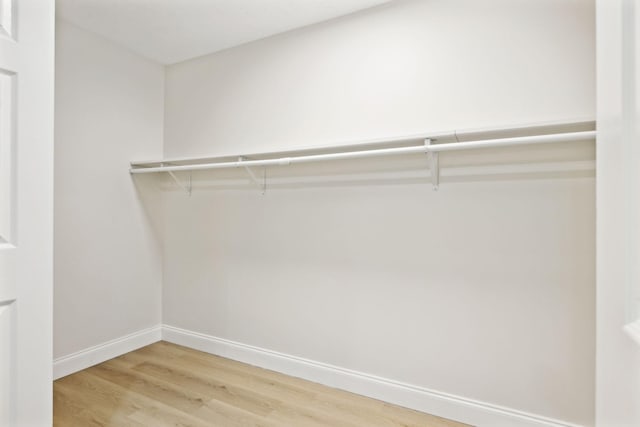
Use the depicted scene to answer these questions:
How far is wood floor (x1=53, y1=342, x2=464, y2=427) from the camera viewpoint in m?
1.76

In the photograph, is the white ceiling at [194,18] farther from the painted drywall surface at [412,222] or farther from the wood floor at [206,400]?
the wood floor at [206,400]

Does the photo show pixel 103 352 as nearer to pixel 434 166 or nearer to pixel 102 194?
pixel 102 194

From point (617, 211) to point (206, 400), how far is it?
6.64ft

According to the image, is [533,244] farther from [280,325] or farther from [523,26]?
[280,325]

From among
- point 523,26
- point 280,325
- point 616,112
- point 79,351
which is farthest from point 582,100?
point 79,351

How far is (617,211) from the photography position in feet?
2.13

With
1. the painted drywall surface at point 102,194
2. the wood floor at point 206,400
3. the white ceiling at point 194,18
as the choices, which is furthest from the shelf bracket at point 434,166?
the painted drywall surface at point 102,194

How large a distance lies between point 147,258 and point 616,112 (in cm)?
286

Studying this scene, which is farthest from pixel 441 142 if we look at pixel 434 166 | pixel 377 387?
pixel 377 387

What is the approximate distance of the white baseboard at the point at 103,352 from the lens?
218 centimetres

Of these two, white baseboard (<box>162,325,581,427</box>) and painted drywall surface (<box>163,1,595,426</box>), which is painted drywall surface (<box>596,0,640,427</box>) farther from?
white baseboard (<box>162,325,581,427</box>)

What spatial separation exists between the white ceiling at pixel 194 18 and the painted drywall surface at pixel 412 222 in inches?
4.1

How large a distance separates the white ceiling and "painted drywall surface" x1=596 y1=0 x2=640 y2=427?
158cm

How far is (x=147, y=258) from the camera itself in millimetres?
2744
